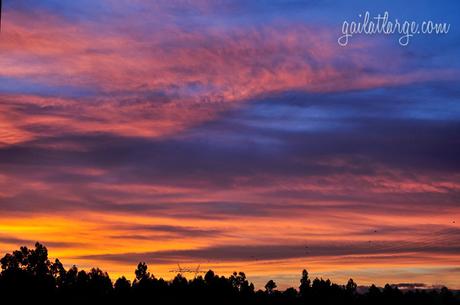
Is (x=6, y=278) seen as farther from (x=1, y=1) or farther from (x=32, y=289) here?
(x=1, y=1)

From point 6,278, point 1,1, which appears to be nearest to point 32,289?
point 6,278

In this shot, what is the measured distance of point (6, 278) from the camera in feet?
655

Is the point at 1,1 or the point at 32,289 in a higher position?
the point at 32,289

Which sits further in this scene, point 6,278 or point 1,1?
point 6,278

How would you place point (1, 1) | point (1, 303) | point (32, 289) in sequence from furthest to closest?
point (32, 289), point (1, 303), point (1, 1)

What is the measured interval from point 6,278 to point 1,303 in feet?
62.8

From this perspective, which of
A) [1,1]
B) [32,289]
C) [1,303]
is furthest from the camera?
[32,289]

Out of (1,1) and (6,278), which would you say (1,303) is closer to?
(6,278)

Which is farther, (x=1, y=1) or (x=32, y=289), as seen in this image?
(x=32, y=289)

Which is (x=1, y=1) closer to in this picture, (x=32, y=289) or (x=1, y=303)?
(x=1, y=303)

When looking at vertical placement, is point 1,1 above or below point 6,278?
below

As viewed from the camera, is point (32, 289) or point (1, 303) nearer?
point (1, 303)

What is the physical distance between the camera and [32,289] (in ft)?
646

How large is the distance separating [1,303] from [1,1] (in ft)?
574
